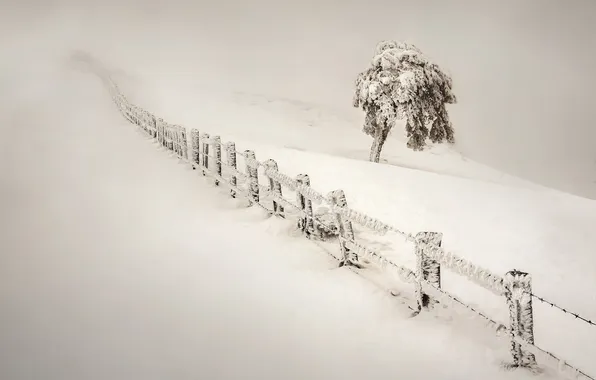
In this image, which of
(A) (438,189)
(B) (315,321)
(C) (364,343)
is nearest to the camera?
(C) (364,343)

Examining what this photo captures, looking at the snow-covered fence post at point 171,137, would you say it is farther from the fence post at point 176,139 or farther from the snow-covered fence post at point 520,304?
the snow-covered fence post at point 520,304

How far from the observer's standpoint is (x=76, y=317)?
4980 mm

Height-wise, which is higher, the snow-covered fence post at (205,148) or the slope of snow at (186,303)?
the snow-covered fence post at (205,148)

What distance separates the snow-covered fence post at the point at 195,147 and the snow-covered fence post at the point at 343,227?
22.3 feet

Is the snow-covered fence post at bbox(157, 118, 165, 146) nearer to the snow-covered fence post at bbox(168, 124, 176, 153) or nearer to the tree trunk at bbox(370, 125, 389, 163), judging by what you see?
the snow-covered fence post at bbox(168, 124, 176, 153)

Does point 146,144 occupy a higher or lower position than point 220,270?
higher

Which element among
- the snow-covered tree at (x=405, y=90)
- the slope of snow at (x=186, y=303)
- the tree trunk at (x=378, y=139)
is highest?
the snow-covered tree at (x=405, y=90)

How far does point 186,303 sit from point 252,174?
14.3ft

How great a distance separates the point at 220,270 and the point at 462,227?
737 centimetres

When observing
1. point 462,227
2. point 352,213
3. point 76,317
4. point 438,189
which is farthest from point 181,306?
point 438,189

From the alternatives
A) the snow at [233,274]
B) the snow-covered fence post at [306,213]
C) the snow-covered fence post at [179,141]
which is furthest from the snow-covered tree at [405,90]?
the snow-covered fence post at [306,213]

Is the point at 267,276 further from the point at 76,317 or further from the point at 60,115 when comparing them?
the point at 60,115

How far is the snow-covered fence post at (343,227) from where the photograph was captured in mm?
6617

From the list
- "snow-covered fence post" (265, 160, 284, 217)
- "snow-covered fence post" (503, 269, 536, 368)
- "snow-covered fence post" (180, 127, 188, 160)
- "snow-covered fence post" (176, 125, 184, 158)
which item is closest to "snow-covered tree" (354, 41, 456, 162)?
"snow-covered fence post" (176, 125, 184, 158)
